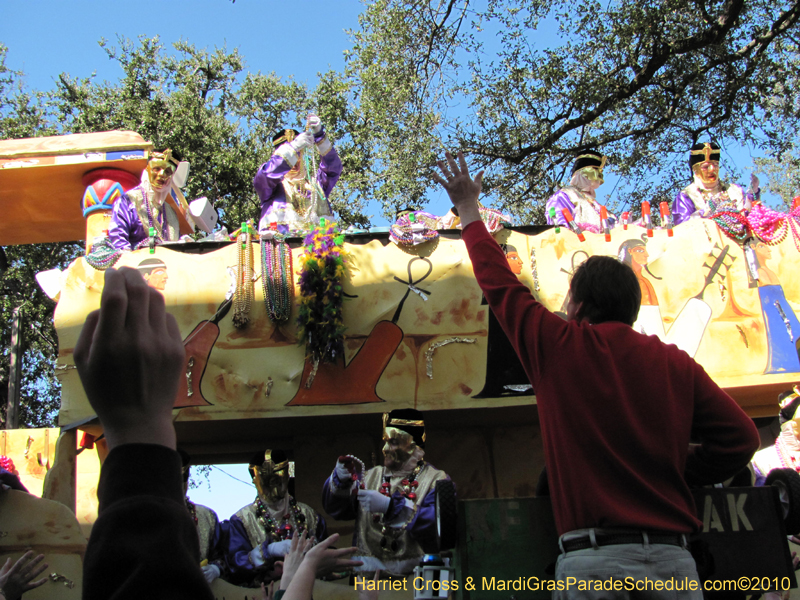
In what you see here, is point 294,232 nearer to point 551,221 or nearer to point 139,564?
point 551,221

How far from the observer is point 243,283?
275 inches

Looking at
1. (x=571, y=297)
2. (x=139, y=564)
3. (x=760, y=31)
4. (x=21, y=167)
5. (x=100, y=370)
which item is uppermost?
(x=760, y=31)

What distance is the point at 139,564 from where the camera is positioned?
0.89 m

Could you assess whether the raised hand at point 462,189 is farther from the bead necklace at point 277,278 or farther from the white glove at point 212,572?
the bead necklace at point 277,278

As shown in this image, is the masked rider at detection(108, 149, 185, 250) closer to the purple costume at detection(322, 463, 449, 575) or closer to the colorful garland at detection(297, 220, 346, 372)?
the colorful garland at detection(297, 220, 346, 372)

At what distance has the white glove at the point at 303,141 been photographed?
861 cm

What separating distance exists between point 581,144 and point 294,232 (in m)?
8.07

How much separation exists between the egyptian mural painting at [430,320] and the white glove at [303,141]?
191 centimetres

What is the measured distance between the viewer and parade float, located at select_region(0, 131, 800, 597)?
676 cm

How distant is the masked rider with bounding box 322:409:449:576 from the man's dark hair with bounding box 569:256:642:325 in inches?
99.6

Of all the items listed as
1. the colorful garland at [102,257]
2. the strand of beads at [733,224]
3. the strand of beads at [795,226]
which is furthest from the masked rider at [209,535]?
the strand of beads at [795,226]

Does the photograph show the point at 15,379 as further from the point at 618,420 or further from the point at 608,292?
the point at 618,420

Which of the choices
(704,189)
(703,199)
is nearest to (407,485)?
(703,199)

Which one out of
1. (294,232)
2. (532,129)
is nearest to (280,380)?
(294,232)
